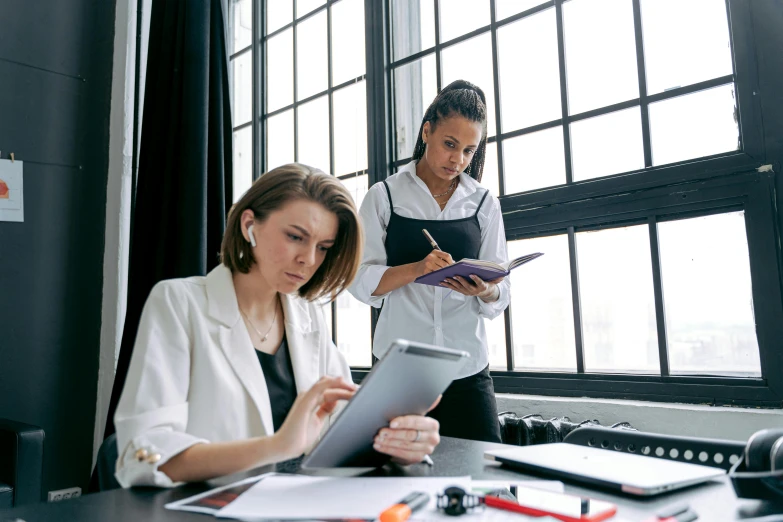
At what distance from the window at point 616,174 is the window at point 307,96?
13 centimetres

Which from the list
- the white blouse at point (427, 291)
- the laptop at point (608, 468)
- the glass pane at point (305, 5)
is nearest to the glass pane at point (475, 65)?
the white blouse at point (427, 291)

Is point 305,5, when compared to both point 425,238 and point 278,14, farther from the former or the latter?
point 425,238

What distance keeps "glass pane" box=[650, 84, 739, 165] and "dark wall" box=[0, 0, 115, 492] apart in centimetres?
256

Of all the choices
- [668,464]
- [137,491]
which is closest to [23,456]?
[137,491]

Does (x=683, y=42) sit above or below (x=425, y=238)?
above

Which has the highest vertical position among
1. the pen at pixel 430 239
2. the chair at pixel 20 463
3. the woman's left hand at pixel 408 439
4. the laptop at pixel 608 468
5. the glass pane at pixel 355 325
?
the pen at pixel 430 239

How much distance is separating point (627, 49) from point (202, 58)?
1.85 m

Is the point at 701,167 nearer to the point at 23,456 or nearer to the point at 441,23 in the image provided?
the point at 441,23

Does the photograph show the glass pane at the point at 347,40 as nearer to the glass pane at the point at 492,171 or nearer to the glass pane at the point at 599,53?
the glass pane at the point at 492,171

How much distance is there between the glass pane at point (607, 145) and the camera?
6.42 ft

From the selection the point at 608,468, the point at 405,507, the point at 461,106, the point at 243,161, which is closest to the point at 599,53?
the point at 461,106

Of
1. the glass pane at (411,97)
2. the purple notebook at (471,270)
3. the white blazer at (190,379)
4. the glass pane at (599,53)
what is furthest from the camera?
the glass pane at (411,97)

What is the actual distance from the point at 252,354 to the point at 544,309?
129cm

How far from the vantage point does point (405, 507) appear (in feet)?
2.12
